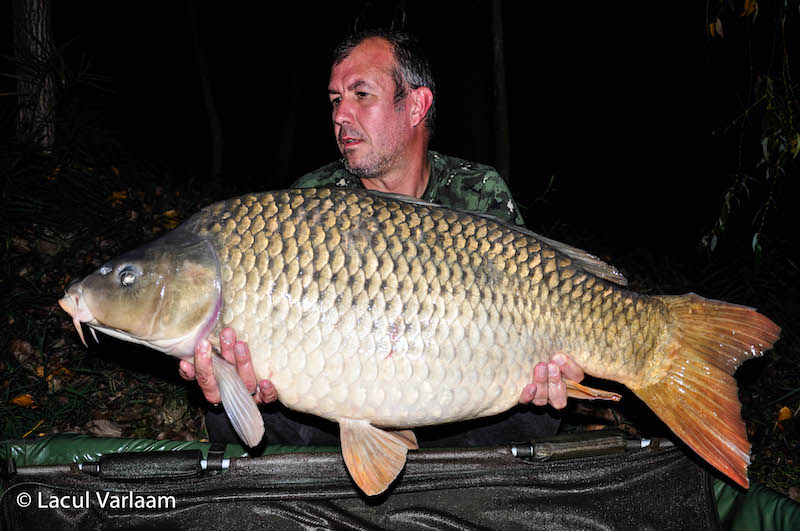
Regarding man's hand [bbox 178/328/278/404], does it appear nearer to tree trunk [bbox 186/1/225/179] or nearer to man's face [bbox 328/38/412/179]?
man's face [bbox 328/38/412/179]

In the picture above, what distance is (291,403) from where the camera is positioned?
51.6 inches

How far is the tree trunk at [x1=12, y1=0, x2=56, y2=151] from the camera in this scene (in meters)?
3.05

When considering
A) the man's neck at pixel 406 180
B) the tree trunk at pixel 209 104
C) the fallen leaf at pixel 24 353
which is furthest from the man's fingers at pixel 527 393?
the tree trunk at pixel 209 104

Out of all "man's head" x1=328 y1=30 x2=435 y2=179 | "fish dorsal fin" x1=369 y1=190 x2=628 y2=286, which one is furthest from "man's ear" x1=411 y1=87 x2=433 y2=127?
"fish dorsal fin" x1=369 y1=190 x2=628 y2=286

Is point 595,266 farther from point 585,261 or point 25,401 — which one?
point 25,401

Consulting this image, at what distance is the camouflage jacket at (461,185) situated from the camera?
206 cm

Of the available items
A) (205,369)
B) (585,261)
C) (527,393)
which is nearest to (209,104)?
(205,369)

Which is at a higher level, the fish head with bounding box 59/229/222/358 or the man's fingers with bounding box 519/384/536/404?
the fish head with bounding box 59/229/222/358

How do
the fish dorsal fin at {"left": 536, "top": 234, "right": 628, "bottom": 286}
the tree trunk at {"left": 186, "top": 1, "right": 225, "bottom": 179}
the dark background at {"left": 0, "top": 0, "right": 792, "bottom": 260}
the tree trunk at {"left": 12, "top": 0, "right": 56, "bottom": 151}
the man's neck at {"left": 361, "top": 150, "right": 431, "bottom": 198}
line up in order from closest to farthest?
the fish dorsal fin at {"left": 536, "top": 234, "right": 628, "bottom": 286} < the man's neck at {"left": 361, "top": 150, "right": 431, "bottom": 198} < the tree trunk at {"left": 12, "top": 0, "right": 56, "bottom": 151} < the dark background at {"left": 0, "top": 0, "right": 792, "bottom": 260} < the tree trunk at {"left": 186, "top": 1, "right": 225, "bottom": 179}

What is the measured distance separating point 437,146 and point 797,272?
591 cm

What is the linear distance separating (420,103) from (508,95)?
9.78 metres

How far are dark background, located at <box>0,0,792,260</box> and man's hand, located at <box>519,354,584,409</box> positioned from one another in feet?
5.06

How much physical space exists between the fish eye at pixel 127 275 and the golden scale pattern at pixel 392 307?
19 centimetres

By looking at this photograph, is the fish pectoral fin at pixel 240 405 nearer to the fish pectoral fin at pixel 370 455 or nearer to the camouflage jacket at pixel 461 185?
the fish pectoral fin at pixel 370 455
